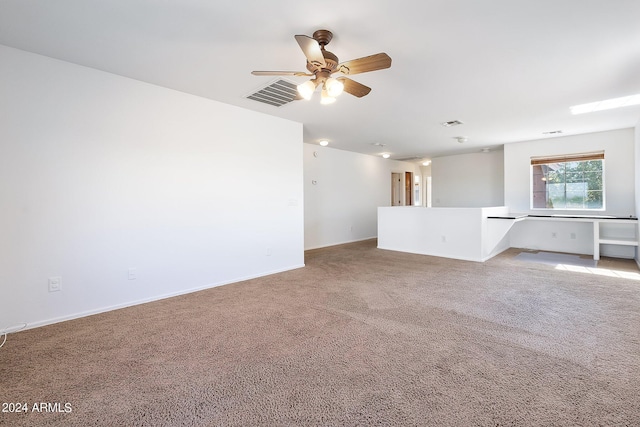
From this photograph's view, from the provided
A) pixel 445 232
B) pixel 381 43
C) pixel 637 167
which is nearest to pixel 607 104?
pixel 637 167

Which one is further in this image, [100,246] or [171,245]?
[171,245]

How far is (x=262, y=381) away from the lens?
1783mm

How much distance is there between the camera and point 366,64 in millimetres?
2172

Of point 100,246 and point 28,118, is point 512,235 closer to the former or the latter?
point 100,246

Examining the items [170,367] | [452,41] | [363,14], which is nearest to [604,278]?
[452,41]

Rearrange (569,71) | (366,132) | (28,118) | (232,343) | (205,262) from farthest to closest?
(366,132)
(205,262)
(569,71)
(28,118)
(232,343)

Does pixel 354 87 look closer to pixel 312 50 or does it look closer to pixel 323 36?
pixel 323 36

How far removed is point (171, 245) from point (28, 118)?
1753 mm

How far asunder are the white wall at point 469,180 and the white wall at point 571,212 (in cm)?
112

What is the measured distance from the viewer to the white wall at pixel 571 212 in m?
5.27

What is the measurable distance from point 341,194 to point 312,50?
5458mm

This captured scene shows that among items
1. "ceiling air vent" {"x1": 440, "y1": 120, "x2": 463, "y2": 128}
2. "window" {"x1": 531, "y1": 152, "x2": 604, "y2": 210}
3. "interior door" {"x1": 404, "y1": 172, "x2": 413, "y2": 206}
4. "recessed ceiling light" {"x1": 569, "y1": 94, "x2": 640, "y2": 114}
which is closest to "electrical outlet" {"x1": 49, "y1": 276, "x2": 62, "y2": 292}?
"ceiling air vent" {"x1": 440, "y1": 120, "x2": 463, "y2": 128}

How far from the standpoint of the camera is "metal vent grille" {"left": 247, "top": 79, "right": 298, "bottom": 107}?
3227 millimetres

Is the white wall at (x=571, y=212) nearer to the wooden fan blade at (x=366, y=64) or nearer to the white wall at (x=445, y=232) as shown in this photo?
the white wall at (x=445, y=232)
